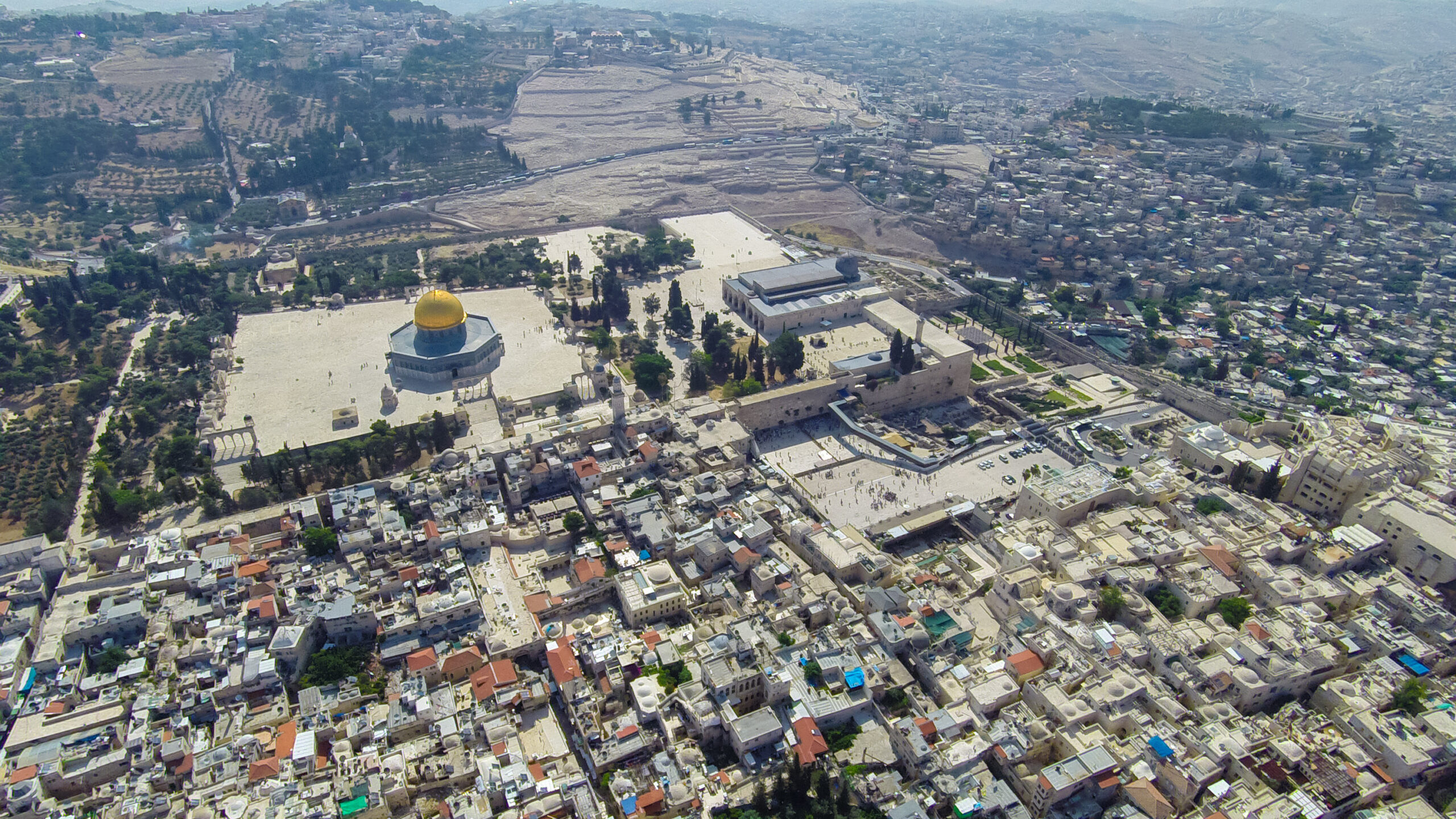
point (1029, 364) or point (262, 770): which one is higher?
point (262, 770)

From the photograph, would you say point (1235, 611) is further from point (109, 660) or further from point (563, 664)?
point (109, 660)

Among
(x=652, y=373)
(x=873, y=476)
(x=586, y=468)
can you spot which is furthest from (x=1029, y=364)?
(x=586, y=468)

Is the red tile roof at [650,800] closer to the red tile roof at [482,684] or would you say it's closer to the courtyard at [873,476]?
the red tile roof at [482,684]

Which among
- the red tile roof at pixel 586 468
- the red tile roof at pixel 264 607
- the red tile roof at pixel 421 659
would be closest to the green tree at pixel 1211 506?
the red tile roof at pixel 586 468

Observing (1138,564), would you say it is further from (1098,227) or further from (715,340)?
(1098,227)

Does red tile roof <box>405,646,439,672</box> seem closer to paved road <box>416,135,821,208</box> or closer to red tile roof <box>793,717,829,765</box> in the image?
red tile roof <box>793,717,829,765</box>

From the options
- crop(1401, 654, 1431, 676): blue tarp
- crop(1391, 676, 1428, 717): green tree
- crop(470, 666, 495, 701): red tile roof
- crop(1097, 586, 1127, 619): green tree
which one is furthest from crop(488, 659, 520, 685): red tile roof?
crop(1401, 654, 1431, 676): blue tarp
